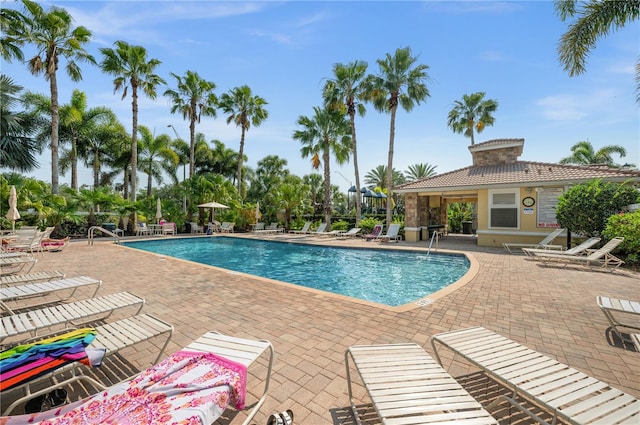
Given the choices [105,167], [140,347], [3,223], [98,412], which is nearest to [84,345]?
[98,412]

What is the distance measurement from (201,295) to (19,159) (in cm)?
2949

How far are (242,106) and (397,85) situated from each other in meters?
13.8

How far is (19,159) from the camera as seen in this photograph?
23.5 metres

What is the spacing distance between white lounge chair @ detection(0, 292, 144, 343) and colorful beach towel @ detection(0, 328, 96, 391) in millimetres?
922

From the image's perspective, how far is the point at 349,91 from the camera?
20406 millimetres

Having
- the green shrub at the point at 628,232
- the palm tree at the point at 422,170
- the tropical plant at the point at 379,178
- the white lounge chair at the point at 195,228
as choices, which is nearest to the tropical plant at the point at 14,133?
the white lounge chair at the point at 195,228

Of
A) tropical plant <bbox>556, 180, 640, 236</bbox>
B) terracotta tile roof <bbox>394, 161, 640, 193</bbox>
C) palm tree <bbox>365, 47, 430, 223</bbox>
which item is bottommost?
tropical plant <bbox>556, 180, 640, 236</bbox>

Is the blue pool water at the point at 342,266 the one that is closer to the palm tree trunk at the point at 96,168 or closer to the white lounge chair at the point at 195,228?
the white lounge chair at the point at 195,228

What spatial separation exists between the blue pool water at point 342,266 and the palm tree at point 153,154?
1511 centimetres

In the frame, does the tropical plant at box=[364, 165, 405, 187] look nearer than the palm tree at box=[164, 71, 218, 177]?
No

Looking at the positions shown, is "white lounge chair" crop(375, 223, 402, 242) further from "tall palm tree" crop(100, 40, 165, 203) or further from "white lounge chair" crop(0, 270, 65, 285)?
"tall palm tree" crop(100, 40, 165, 203)

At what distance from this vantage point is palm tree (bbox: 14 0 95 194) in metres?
15.6

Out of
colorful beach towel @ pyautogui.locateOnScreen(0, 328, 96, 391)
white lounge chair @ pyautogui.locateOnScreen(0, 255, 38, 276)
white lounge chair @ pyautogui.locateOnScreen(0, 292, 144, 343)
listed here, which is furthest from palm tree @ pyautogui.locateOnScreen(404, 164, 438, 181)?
colorful beach towel @ pyautogui.locateOnScreen(0, 328, 96, 391)

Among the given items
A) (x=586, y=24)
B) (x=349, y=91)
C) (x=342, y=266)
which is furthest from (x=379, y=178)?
(x=342, y=266)
